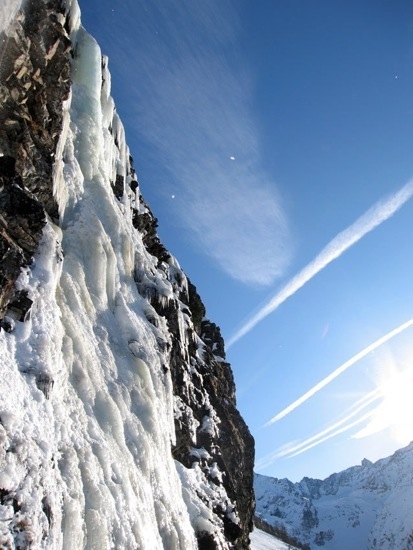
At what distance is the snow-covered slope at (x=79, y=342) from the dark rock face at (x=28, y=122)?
42mm

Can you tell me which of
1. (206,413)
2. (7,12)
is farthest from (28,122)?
(206,413)

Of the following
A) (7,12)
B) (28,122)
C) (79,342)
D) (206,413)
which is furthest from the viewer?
(206,413)

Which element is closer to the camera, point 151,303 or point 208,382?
point 151,303

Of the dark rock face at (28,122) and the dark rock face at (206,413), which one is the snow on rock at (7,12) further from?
the dark rock face at (206,413)

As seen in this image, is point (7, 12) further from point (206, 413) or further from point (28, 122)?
point (206, 413)

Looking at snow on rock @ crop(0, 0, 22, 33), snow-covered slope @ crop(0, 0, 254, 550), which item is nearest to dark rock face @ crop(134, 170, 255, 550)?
snow-covered slope @ crop(0, 0, 254, 550)

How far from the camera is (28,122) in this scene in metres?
12.9

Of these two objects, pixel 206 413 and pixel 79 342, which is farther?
pixel 206 413

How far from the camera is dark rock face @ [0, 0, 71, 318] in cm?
1017

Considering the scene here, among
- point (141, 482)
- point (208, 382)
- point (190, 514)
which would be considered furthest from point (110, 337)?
point (208, 382)

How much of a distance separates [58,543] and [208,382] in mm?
20054

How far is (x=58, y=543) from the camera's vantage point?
7047 millimetres

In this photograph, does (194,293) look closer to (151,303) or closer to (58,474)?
(151,303)

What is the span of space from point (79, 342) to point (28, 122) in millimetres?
6426
